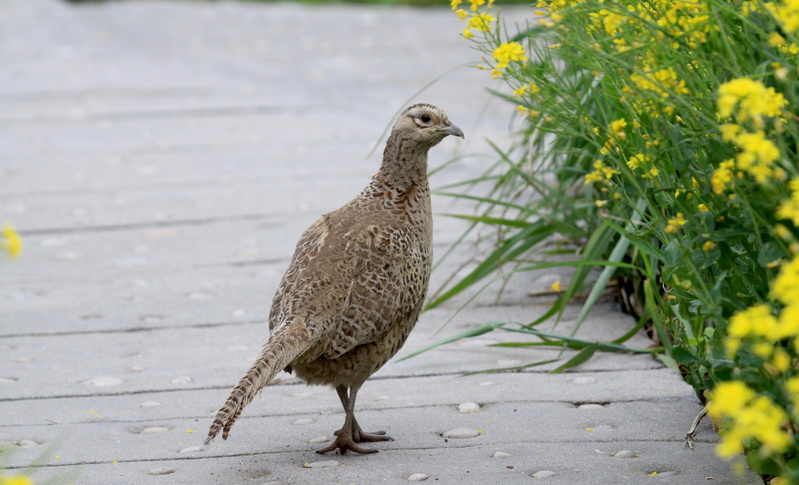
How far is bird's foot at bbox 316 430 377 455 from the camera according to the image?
149 inches

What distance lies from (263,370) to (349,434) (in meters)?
0.56

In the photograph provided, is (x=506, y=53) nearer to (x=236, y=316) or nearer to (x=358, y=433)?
(x=358, y=433)

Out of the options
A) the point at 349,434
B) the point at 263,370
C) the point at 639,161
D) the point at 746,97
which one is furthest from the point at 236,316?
the point at 746,97

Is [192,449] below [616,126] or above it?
below

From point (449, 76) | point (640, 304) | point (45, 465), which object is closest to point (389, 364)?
point (640, 304)

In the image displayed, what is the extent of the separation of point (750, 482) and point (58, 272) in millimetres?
3944

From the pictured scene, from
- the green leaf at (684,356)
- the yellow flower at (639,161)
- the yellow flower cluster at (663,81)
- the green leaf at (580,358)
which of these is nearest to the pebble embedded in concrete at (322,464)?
the green leaf at (580,358)

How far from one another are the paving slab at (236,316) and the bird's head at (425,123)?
3.32 ft

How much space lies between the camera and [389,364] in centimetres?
475

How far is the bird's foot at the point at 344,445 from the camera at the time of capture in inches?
149

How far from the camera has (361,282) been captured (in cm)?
378

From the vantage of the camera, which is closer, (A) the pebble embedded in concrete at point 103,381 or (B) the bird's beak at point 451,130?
(B) the bird's beak at point 451,130

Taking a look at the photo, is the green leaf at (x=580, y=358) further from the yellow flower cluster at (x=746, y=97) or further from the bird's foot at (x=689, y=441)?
the yellow flower cluster at (x=746, y=97)

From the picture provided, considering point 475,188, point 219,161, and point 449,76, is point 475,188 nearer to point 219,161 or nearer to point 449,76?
point 219,161
